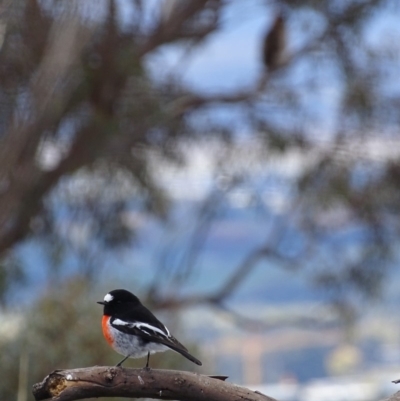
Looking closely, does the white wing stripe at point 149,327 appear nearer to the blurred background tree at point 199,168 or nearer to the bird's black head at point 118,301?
the bird's black head at point 118,301

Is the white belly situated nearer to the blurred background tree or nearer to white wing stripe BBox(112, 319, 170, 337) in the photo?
white wing stripe BBox(112, 319, 170, 337)

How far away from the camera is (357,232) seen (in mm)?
8555

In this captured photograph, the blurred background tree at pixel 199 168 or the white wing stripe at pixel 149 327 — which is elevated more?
the blurred background tree at pixel 199 168

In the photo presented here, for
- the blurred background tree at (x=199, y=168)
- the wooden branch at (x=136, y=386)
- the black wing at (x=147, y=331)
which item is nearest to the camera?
the wooden branch at (x=136, y=386)

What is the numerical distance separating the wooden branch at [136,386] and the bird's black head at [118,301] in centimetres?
31

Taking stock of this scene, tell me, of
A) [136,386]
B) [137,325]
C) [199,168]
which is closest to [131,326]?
[137,325]

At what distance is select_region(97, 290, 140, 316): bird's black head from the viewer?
203cm

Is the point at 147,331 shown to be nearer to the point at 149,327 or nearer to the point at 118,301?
the point at 149,327

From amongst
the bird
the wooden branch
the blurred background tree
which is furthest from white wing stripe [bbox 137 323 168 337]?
the blurred background tree

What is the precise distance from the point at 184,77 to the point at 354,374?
189 inches

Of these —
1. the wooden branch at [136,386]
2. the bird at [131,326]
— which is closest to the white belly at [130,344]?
the bird at [131,326]

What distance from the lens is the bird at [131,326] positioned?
77.0 inches

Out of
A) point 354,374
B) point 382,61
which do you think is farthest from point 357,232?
point 354,374

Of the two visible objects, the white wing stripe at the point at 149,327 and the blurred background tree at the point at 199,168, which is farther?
the blurred background tree at the point at 199,168
